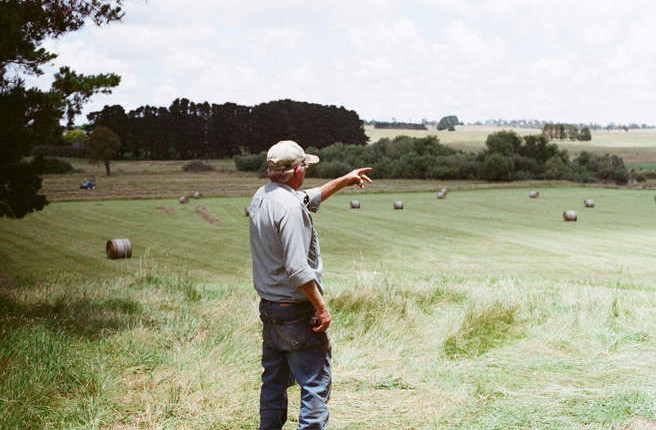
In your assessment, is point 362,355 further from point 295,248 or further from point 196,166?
point 196,166

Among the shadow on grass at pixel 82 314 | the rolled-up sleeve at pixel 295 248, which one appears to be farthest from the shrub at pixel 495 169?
the rolled-up sleeve at pixel 295 248

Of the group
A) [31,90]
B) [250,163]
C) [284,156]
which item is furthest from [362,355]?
[250,163]

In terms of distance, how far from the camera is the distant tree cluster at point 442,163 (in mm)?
58438

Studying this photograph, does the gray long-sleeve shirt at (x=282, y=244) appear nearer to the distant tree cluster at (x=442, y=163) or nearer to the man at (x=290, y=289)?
the man at (x=290, y=289)

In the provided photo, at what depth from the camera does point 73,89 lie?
11.5 m

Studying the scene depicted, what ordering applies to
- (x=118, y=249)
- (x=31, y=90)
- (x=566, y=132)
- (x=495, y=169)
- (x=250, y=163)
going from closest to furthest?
(x=31, y=90) < (x=118, y=249) < (x=250, y=163) < (x=495, y=169) < (x=566, y=132)

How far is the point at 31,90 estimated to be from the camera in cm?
1141

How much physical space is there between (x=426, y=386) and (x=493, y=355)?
124cm

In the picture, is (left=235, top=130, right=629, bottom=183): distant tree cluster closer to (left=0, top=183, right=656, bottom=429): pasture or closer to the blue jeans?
(left=0, top=183, right=656, bottom=429): pasture

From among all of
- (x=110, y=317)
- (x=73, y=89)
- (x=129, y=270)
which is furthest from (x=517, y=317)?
(x=129, y=270)

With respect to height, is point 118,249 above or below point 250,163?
below

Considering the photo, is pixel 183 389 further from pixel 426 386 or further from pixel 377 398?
pixel 426 386

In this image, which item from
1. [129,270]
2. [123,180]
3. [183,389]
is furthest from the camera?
[123,180]

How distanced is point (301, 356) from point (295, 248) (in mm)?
757
